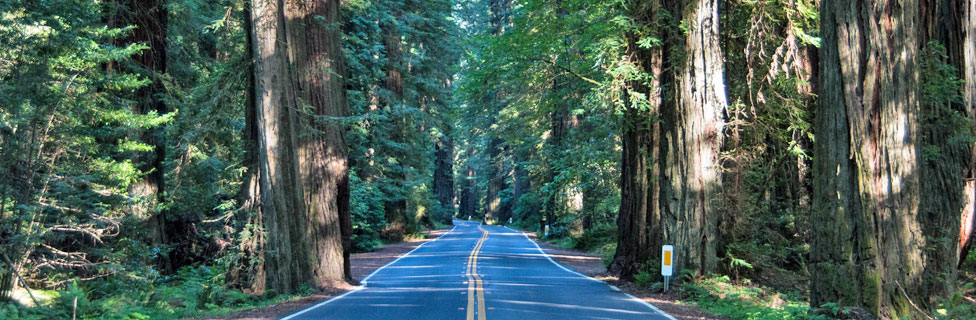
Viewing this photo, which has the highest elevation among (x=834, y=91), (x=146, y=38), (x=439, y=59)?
(x=439, y=59)

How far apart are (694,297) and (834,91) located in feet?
17.7

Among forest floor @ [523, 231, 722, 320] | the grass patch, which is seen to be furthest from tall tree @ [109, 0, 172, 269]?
the grass patch

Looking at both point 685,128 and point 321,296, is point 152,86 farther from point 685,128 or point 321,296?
point 685,128

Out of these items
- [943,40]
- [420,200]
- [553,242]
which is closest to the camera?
[943,40]

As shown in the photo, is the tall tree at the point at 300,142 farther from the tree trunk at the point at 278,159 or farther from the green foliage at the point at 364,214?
the green foliage at the point at 364,214

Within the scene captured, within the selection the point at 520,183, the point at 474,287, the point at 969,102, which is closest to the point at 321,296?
the point at 474,287

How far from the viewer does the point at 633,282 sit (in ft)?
55.0

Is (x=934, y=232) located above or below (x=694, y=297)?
above

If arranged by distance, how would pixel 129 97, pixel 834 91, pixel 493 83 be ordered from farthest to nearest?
pixel 493 83, pixel 129 97, pixel 834 91

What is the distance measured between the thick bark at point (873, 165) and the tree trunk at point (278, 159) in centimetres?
967

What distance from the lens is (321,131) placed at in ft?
55.7

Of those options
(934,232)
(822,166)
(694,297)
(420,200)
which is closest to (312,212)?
(694,297)

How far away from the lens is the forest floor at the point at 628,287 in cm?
1165

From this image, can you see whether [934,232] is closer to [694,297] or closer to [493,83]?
[694,297]
